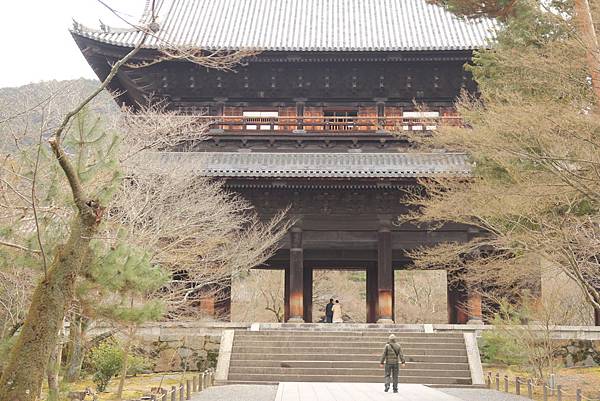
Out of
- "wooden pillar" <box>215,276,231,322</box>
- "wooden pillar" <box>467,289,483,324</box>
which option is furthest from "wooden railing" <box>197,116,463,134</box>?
"wooden pillar" <box>467,289,483,324</box>

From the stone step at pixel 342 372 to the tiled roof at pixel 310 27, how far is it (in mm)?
10022

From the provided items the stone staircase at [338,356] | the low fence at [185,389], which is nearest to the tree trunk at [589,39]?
the stone staircase at [338,356]

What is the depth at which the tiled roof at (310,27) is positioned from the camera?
22672 mm

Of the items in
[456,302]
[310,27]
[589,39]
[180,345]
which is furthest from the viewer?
[310,27]

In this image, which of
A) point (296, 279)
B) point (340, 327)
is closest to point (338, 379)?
point (340, 327)

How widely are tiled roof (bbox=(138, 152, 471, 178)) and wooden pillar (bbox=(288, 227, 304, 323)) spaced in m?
2.19

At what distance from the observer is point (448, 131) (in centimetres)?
1299

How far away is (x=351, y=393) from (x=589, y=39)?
24.2 feet

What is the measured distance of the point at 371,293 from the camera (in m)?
25.4

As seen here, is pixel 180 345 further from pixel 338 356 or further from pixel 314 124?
pixel 314 124

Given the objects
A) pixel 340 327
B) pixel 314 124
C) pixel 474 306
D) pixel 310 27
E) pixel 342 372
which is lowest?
pixel 342 372

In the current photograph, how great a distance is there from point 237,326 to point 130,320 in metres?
10.5

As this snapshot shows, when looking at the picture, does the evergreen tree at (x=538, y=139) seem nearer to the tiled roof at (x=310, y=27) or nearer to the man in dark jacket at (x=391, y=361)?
the man in dark jacket at (x=391, y=361)

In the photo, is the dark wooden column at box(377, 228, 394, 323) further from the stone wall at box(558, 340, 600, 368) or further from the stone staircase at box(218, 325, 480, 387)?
the stone wall at box(558, 340, 600, 368)
